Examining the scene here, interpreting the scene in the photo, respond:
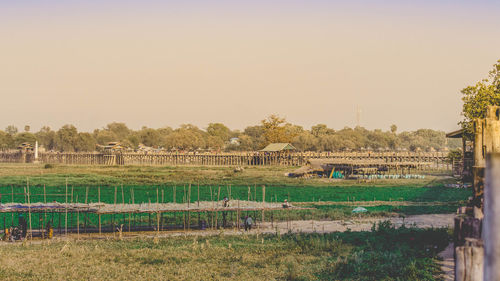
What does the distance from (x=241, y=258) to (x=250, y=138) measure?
11392 cm

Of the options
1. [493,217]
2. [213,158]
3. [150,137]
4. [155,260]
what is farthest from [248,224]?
[150,137]

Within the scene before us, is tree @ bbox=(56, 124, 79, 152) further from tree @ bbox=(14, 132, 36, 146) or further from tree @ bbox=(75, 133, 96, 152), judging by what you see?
tree @ bbox=(14, 132, 36, 146)

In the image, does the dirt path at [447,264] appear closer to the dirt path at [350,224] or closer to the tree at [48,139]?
the dirt path at [350,224]

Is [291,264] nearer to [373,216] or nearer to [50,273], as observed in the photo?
[50,273]

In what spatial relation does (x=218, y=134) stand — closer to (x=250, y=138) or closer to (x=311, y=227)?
(x=250, y=138)

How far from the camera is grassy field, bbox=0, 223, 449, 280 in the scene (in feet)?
57.1

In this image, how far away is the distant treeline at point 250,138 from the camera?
11744 cm

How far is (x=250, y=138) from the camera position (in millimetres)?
134000

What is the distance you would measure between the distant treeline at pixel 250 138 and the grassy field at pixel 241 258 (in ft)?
266

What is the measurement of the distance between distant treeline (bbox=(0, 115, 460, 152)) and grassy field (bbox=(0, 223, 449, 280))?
81024 mm

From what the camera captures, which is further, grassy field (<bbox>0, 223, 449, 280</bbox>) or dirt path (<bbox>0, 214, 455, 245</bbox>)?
dirt path (<bbox>0, 214, 455, 245</bbox>)

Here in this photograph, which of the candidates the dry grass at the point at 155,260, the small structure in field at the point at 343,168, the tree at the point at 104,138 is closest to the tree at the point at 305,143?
the small structure in field at the point at 343,168

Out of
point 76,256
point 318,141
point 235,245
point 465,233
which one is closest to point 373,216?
point 235,245

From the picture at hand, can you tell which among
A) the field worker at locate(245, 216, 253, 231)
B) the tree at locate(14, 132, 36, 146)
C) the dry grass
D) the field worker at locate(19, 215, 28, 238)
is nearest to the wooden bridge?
the tree at locate(14, 132, 36, 146)
